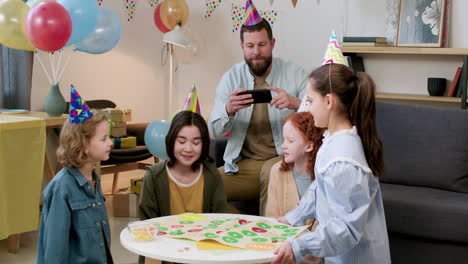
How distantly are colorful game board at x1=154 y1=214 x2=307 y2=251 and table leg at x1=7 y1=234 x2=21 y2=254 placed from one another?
1.58 metres

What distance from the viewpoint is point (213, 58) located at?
18.8ft

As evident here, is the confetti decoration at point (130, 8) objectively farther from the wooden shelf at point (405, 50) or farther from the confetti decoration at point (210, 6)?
the wooden shelf at point (405, 50)

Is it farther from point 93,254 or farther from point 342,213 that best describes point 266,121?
point 342,213

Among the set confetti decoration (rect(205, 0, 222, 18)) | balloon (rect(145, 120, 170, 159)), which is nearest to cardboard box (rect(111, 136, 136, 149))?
balloon (rect(145, 120, 170, 159))

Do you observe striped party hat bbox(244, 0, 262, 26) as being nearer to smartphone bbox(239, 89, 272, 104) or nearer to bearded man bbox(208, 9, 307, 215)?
bearded man bbox(208, 9, 307, 215)

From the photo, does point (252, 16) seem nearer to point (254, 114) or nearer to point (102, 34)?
point (254, 114)

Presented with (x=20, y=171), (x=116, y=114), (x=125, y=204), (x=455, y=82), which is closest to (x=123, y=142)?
(x=116, y=114)

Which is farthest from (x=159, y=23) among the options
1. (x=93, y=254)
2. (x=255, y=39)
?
(x=93, y=254)

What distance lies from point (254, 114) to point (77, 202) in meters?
1.32

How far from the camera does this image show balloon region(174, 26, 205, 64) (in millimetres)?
5202

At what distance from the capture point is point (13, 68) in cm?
423

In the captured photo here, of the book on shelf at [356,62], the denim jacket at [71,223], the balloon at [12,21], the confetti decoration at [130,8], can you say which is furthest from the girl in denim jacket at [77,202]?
the confetti decoration at [130,8]

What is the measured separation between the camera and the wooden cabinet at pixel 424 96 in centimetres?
427

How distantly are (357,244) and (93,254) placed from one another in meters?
0.99
